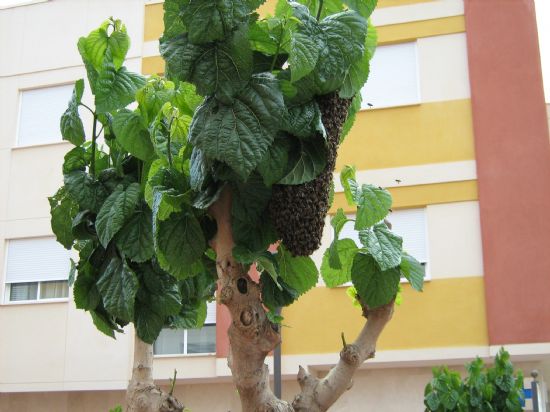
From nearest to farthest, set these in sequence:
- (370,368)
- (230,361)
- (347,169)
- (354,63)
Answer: (354,63), (230,361), (347,169), (370,368)

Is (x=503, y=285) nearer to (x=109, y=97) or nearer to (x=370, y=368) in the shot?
(x=370, y=368)

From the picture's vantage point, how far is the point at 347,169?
359cm

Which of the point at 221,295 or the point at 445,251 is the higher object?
the point at 445,251

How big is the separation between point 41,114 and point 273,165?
1696 cm

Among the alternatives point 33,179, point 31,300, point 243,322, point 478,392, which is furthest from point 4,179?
point 243,322

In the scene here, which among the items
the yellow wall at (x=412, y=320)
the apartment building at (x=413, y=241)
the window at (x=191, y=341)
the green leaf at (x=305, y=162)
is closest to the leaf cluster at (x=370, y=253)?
the green leaf at (x=305, y=162)

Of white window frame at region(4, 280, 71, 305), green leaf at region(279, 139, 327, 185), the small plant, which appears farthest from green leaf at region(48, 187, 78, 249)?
white window frame at region(4, 280, 71, 305)

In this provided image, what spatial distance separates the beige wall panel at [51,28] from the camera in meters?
19.0

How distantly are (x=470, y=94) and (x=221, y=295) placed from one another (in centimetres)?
1350

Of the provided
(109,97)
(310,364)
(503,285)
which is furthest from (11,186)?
(109,97)

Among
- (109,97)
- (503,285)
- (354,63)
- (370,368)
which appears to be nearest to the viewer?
(354,63)

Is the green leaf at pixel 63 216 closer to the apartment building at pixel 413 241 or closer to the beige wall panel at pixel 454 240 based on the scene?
the apartment building at pixel 413 241

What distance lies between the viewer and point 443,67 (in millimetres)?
16250

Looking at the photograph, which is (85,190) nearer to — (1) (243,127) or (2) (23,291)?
(1) (243,127)
